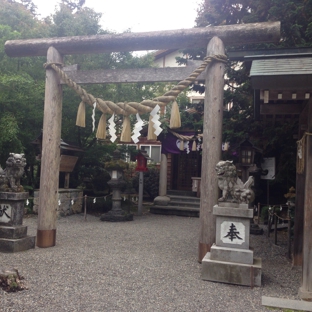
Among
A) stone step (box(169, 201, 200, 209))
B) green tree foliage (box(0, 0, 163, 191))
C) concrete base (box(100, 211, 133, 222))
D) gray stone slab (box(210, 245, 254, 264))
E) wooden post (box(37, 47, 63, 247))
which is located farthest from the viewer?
stone step (box(169, 201, 200, 209))

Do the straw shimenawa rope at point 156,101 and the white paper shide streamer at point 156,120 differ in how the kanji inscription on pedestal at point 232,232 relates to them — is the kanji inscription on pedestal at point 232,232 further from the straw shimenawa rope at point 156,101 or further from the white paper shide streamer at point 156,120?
the straw shimenawa rope at point 156,101

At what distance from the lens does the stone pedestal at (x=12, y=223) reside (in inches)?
243

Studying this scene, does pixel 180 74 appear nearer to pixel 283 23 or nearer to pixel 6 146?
pixel 283 23

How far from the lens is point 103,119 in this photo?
6207 millimetres

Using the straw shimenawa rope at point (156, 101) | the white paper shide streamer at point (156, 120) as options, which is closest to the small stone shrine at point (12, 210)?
the straw shimenawa rope at point (156, 101)

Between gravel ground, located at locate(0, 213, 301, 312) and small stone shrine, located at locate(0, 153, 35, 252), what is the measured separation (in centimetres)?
27

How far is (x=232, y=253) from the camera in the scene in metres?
4.86

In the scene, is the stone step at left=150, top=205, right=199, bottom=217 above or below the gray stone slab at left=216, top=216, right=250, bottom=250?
below

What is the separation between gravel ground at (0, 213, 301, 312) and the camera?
3.88 m

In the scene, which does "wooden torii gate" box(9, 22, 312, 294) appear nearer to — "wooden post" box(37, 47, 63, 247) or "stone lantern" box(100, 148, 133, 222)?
"wooden post" box(37, 47, 63, 247)

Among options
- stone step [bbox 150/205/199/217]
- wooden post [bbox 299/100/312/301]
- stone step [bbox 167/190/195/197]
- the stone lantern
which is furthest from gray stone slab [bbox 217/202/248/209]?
stone step [bbox 167/190/195/197]

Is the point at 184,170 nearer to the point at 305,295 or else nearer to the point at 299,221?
the point at 299,221

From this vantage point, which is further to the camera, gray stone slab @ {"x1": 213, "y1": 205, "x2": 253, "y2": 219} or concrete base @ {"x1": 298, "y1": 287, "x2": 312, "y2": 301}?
gray stone slab @ {"x1": 213, "y1": 205, "x2": 253, "y2": 219}

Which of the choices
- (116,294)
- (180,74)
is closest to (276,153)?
(180,74)
